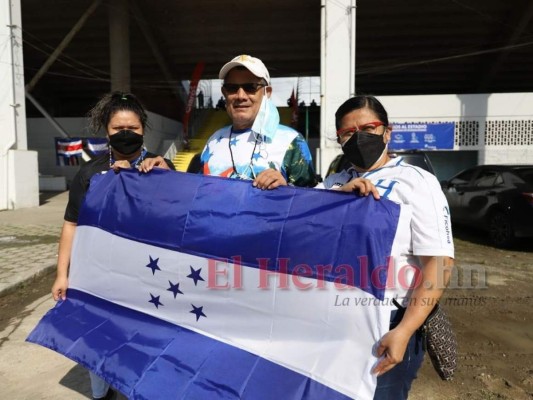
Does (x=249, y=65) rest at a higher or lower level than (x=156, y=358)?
higher

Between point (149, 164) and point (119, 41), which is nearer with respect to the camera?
point (149, 164)

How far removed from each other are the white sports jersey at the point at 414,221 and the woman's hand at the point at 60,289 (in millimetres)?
2061

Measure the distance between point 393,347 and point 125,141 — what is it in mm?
1903

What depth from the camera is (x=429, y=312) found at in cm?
173

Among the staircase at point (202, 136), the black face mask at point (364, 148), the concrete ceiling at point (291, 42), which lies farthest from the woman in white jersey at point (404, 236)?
the concrete ceiling at point (291, 42)

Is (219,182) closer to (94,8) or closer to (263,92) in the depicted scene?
(263,92)

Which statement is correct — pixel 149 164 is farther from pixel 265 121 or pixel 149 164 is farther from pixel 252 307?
pixel 252 307

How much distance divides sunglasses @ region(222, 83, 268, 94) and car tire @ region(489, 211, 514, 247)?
670cm

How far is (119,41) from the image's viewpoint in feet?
69.3

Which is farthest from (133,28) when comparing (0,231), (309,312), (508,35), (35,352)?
(309,312)

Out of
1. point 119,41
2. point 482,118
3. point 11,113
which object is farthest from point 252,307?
point 119,41


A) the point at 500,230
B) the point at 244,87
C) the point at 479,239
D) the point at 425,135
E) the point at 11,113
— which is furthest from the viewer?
the point at 425,135

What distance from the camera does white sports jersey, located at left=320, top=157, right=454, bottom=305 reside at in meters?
1.70

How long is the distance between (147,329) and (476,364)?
2513 millimetres
